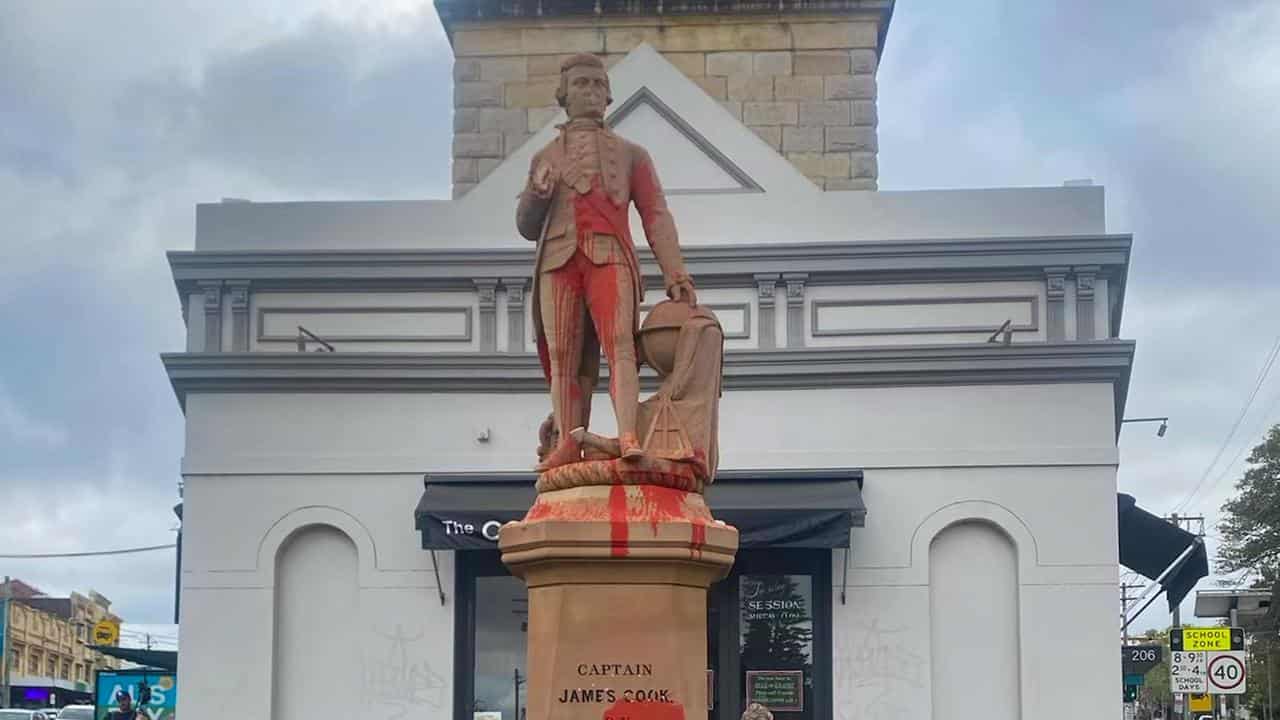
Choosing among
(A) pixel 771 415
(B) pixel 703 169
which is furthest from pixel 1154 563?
(B) pixel 703 169

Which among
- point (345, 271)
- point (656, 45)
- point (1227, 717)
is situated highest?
point (656, 45)

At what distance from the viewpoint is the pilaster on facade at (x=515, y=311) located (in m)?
18.1

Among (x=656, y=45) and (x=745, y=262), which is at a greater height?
(x=656, y=45)

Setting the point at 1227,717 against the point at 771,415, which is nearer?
the point at 771,415

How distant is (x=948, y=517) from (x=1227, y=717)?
177 feet

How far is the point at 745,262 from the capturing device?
17969 millimetres

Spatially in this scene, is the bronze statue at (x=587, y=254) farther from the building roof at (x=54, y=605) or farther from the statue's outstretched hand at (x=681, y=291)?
the building roof at (x=54, y=605)

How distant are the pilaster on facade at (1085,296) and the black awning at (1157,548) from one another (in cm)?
203

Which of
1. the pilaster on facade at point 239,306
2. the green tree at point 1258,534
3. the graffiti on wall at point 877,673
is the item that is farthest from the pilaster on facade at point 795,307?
the green tree at point 1258,534

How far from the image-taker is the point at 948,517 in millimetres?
17500

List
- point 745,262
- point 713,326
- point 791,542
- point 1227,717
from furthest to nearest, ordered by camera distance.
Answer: point 1227,717, point 745,262, point 791,542, point 713,326

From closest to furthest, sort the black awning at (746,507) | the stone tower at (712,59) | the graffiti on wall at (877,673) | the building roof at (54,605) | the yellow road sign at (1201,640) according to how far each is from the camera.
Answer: the black awning at (746,507) < the graffiti on wall at (877,673) < the stone tower at (712,59) < the yellow road sign at (1201,640) < the building roof at (54,605)

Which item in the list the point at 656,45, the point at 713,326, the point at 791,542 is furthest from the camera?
the point at 656,45

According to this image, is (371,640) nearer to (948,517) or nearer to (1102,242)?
(948,517)
